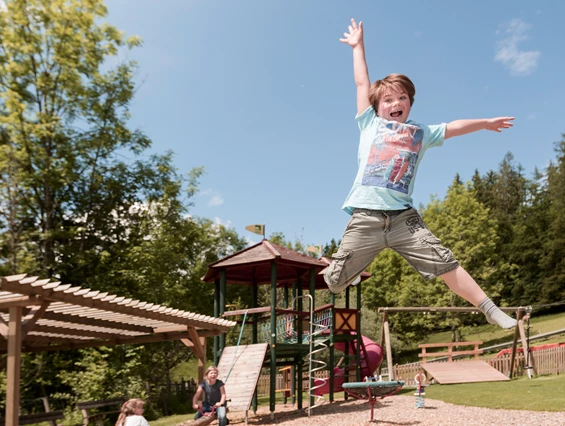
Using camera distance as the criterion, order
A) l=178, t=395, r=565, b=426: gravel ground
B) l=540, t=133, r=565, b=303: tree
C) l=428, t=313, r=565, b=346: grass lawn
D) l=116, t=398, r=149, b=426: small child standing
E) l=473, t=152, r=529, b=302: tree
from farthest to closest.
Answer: l=473, t=152, r=529, b=302: tree → l=540, t=133, r=565, b=303: tree → l=428, t=313, r=565, b=346: grass lawn → l=178, t=395, r=565, b=426: gravel ground → l=116, t=398, r=149, b=426: small child standing

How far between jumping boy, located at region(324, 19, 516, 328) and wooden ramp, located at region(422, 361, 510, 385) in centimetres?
1508

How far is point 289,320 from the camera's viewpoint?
1616 centimetres

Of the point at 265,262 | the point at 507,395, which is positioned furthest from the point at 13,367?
the point at 507,395

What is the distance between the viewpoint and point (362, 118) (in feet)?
11.0

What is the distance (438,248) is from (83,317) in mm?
7318

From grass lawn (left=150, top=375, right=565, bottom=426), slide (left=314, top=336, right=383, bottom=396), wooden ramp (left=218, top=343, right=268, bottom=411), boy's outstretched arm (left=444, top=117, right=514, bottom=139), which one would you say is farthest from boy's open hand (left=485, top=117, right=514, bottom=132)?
slide (left=314, top=336, right=383, bottom=396)

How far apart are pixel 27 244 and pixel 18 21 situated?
8305mm

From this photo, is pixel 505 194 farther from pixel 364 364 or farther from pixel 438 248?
pixel 438 248

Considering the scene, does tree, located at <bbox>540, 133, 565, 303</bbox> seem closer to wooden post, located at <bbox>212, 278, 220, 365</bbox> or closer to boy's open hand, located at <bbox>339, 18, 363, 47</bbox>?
wooden post, located at <bbox>212, 278, 220, 365</bbox>

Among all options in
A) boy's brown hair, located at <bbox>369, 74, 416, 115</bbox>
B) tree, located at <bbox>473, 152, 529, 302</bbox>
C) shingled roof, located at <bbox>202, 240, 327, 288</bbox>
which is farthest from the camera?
tree, located at <bbox>473, 152, 529, 302</bbox>

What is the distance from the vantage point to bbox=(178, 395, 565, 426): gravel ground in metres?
9.32

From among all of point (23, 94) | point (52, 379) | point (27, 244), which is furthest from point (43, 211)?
point (52, 379)

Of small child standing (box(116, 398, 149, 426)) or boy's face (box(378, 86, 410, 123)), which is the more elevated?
boy's face (box(378, 86, 410, 123))

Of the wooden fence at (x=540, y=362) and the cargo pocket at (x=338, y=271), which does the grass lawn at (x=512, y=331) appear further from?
the cargo pocket at (x=338, y=271)
